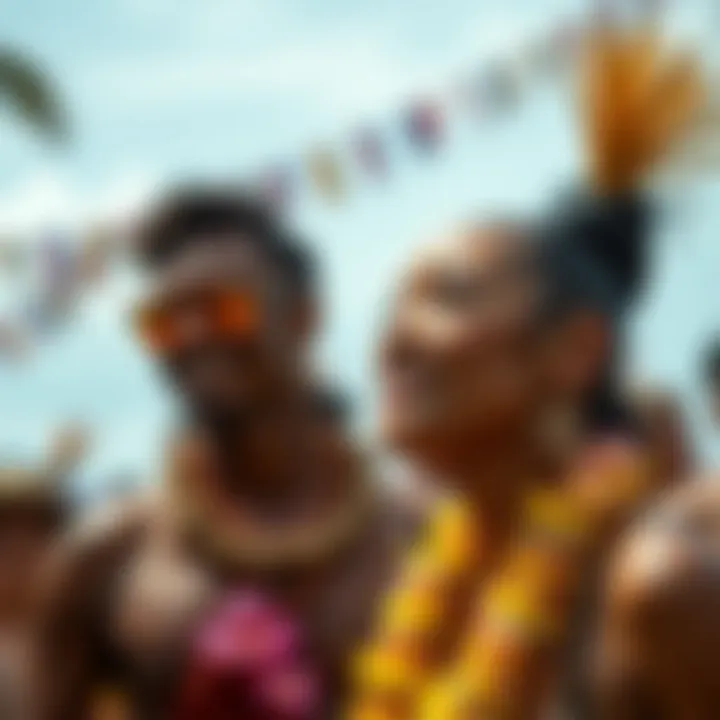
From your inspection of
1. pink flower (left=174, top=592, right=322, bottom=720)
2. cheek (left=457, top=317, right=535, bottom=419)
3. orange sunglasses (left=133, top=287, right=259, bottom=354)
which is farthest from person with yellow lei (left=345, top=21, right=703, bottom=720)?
orange sunglasses (left=133, top=287, right=259, bottom=354)

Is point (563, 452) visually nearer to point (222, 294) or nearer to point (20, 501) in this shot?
point (222, 294)

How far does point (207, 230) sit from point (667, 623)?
32.7 inches

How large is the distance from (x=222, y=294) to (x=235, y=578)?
22 cm

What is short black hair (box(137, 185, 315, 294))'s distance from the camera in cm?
157

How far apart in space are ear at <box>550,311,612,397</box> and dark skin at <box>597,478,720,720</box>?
1.58ft

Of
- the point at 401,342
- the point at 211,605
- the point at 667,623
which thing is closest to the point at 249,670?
the point at 211,605

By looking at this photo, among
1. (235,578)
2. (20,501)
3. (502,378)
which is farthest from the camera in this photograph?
(20,501)

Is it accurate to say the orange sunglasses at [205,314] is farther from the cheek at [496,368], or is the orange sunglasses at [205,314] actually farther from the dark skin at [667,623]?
the dark skin at [667,623]

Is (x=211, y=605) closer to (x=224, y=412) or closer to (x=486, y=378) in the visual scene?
(x=224, y=412)

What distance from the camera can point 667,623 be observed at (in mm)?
806

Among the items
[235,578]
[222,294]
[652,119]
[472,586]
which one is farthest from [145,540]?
[652,119]

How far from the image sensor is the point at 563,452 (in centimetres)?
132

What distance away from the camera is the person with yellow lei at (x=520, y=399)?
1273 mm

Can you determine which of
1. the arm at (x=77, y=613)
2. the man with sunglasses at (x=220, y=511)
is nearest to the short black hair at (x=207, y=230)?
the man with sunglasses at (x=220, y=511)
